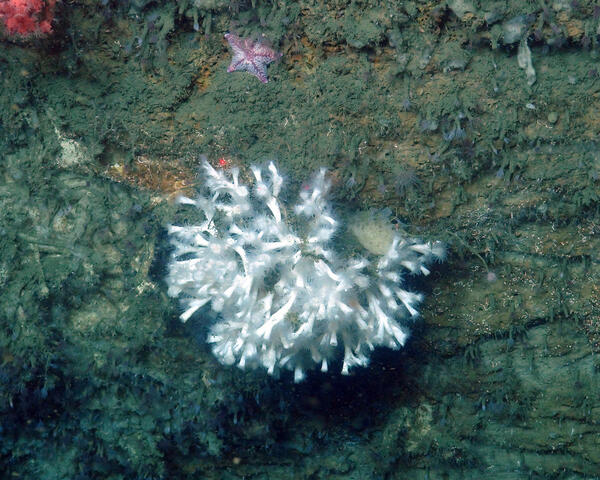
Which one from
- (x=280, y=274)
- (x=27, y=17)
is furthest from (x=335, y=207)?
(x=27, y=17)

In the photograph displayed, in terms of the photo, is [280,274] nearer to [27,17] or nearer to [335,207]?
[335,207]

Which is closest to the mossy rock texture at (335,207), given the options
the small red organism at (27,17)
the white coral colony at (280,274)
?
the small red organism at (27,17)

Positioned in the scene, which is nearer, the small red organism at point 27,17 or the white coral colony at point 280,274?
the small red organism at point 27,17

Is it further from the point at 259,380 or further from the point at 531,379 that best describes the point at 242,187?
the point at 531,379

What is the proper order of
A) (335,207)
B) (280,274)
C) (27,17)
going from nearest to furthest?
(27,17) → (280,274) → (335,207)

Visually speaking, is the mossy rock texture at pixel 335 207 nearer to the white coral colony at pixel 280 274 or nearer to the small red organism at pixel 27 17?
the small red organism at pixel 27 17

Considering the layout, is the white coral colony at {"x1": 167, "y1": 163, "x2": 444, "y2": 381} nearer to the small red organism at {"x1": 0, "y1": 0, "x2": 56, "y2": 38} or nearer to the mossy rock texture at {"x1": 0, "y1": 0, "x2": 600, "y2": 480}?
the mossy rock texture at {"x1": 0, "y1": 0, "x2": 600, "y2": 480}
